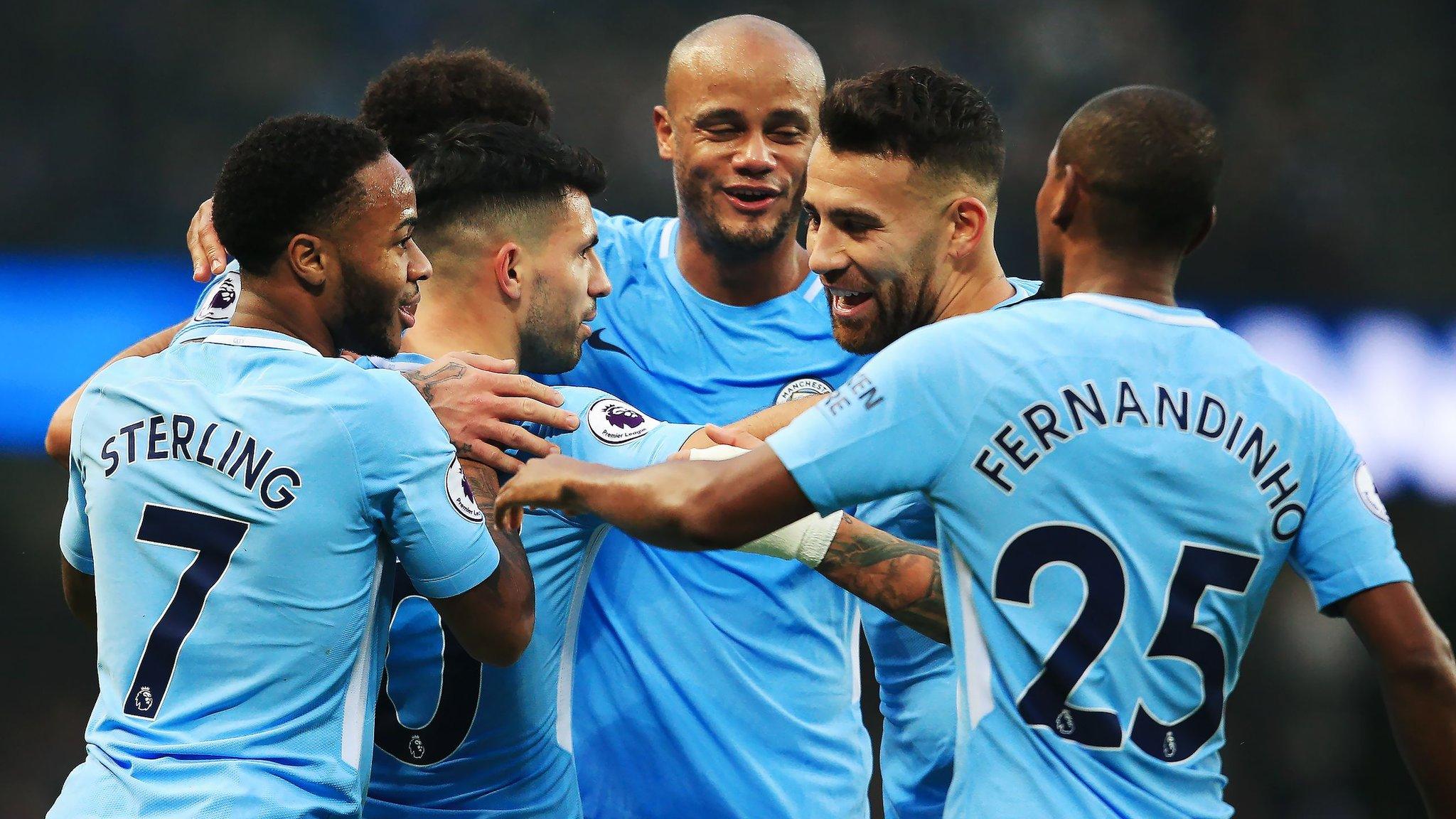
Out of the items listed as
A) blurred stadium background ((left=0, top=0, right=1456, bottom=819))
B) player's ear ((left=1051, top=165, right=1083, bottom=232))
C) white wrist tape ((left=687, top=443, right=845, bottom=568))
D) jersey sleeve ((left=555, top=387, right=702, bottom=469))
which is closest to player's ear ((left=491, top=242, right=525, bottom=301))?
A: jersey sleeve ((left=555, top=387, right=702, bottom=469))

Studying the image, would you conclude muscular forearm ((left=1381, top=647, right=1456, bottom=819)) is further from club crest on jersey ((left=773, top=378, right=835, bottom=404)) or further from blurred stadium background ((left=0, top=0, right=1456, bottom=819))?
blurred stadium background ((left=0, top=0, right=1456, bottom=819))

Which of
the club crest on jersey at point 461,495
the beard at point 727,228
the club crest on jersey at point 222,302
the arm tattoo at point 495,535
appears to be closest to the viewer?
the club crest on jersey at point 461,495

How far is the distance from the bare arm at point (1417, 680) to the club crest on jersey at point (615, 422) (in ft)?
4.87

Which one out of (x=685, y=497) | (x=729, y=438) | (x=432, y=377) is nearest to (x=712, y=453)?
(x=729, y=438)

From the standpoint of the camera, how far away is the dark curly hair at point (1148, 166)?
8.12 feet

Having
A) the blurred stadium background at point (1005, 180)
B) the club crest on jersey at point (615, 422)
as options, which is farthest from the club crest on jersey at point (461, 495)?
the blurred stadium background at point (1005, 180)

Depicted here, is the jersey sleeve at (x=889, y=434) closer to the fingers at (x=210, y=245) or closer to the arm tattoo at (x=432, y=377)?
the arm tattoo at (x=432, y=377)

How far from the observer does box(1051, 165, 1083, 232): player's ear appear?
99.4 inches

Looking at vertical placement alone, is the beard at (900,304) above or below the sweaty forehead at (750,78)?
below

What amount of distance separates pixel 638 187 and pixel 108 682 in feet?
16.0

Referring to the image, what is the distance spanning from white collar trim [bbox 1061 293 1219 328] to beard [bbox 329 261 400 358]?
1.34m

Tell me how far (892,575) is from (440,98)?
2.22m

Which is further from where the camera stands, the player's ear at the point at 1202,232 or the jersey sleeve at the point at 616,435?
the jersey sleeve at the point at 616,435

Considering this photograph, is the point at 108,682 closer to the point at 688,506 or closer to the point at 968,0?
the point at 688,506
